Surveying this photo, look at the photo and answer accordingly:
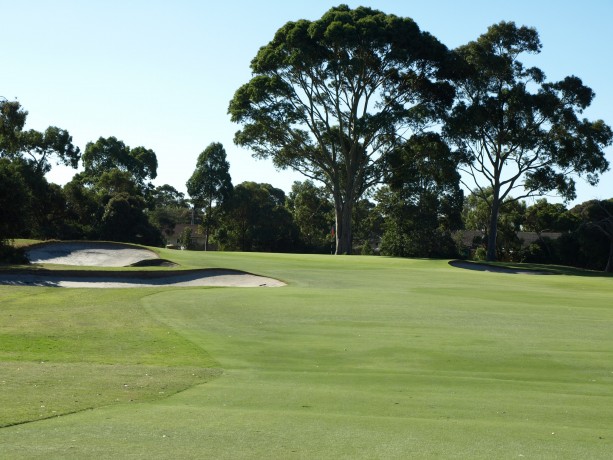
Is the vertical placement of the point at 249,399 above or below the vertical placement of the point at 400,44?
below

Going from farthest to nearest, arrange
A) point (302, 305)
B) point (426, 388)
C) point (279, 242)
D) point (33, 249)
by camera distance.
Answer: point (279, 242), point (33, 249), point (302, 305), point (426, 388)

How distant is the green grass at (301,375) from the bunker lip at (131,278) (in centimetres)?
482

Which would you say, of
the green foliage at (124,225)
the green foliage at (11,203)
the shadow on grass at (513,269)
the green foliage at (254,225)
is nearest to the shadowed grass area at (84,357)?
the green foliage at (11,203)

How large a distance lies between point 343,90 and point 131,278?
36.3 m

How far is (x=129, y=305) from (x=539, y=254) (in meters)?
62.2

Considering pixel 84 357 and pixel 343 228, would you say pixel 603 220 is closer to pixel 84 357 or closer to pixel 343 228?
pixel 343 228

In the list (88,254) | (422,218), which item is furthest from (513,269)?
(88,254)

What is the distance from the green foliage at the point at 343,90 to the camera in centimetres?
6288

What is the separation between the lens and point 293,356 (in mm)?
15391

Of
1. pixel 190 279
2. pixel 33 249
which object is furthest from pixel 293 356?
pixel 33 249

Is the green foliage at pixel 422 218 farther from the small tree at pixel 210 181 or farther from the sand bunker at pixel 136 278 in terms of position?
the sand bunker at pixel 136 278

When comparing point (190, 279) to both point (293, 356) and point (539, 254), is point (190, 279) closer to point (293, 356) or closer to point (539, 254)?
point (293, 356)

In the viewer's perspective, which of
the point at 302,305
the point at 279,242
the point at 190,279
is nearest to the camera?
the point at 302,305

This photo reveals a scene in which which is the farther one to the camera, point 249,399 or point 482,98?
point 482,98
